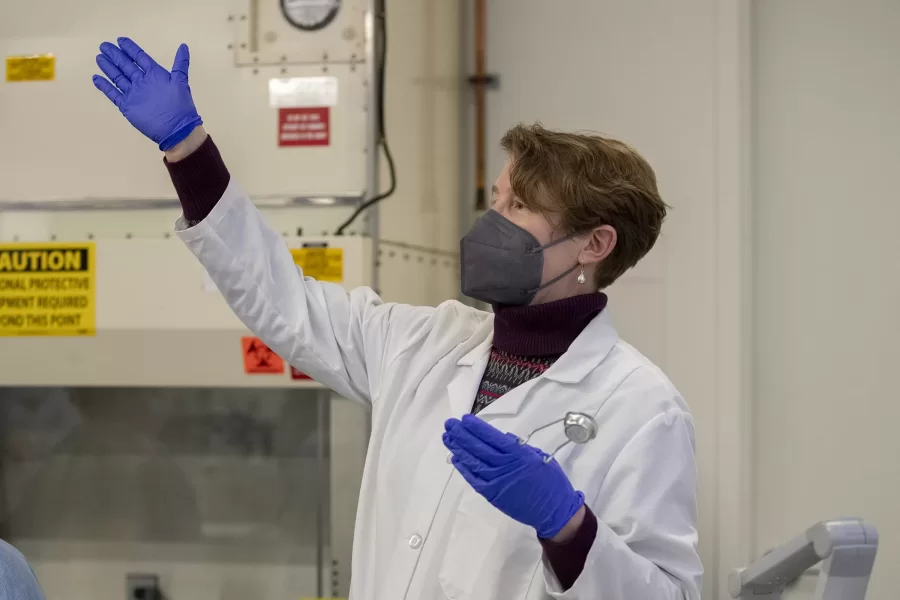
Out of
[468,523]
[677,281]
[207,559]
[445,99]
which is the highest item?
[445,99]

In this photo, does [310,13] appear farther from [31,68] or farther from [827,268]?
[827,268]

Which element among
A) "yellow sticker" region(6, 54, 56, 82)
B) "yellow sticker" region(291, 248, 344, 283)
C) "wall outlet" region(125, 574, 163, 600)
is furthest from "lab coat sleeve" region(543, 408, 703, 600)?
"wall outlet" region(125, 574, 163, 600)

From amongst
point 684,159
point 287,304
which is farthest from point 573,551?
point 684,159

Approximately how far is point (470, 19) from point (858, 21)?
0.98 meters

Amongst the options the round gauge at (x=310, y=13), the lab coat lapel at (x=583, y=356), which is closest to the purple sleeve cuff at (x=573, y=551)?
the lab coat lapel at (x=583, y=356)

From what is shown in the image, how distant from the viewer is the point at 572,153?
120 centimetres

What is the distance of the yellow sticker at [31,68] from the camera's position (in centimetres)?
179

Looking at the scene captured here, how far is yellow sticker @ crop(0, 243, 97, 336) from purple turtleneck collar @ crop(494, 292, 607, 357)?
0.97 meters

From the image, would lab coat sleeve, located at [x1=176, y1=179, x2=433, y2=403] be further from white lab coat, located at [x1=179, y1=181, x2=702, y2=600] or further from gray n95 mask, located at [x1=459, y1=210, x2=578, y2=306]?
gray n95 mask, located at [x1=459, y1=210, x2=578, y2=306]

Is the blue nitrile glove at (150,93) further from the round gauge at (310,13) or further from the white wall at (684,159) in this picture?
the white wall at (684,159)

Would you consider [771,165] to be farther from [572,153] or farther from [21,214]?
[21,214]

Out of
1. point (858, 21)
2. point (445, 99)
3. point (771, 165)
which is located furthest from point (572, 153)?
point (858, 21)

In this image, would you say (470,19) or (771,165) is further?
(470,19)

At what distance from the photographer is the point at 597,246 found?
4.03ft
